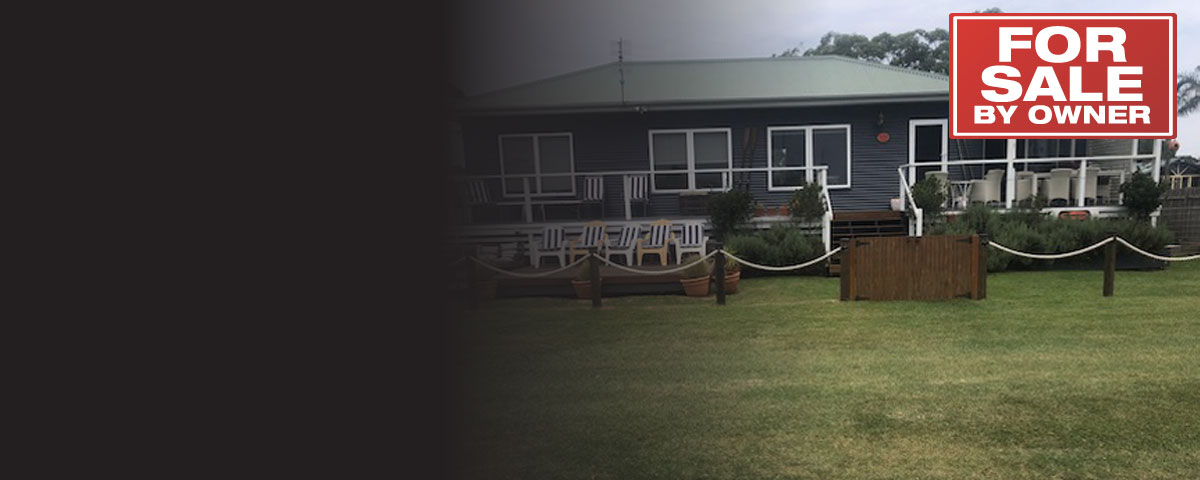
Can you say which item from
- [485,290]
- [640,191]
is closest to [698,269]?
[640,191]

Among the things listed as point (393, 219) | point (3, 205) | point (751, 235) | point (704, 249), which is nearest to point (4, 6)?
point (3, 205)

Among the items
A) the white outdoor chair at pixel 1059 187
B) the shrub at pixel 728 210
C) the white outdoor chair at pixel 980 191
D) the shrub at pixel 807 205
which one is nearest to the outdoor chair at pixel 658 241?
the shrub at pixel 728 210

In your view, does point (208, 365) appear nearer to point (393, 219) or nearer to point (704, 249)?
point (393, 219)

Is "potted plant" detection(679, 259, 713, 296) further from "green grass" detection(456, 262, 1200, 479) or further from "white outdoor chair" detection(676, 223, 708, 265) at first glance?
"green grass" detection(456, 262, 1200, 479)

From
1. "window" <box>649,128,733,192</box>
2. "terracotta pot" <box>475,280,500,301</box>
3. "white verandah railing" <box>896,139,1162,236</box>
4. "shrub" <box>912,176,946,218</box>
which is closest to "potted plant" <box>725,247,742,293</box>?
"window" <box>649,128,733,192</box>

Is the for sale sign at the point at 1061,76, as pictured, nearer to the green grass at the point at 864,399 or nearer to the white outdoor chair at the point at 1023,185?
the green grass at the point at 864,399

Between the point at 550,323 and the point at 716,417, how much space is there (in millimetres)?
1772

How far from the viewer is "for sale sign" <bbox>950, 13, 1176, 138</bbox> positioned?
5.22 ft

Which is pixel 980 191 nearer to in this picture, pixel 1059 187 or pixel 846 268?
pixel 1059 187

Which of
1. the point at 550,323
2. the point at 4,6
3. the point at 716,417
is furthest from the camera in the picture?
the point at 716,417

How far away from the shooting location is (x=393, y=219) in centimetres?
37

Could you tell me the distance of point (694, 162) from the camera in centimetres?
507

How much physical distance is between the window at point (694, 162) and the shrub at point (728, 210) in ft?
0.45

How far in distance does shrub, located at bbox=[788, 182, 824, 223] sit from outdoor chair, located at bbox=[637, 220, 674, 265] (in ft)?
6.25
